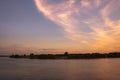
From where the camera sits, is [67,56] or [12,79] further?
[67,56]

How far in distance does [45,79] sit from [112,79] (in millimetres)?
11750

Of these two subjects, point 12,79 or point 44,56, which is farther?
point 44,56

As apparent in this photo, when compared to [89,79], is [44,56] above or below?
above

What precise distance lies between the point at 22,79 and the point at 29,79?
1207mm

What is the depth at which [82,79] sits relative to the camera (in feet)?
108

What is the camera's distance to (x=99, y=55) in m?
198

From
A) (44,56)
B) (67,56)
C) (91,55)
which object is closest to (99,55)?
(91,55)

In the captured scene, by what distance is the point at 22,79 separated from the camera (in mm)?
32312

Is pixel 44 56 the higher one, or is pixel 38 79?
pixel 44 56

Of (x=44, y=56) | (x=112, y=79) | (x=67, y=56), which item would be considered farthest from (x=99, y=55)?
(x=112, y=79)

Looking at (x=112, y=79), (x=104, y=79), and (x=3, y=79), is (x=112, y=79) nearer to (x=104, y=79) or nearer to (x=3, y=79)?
(x=104, y=79)

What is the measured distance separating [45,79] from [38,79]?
46.8 inches

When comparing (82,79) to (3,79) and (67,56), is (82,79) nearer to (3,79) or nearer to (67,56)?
(3,79)

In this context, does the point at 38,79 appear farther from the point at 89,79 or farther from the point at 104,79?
the point at 104,79
